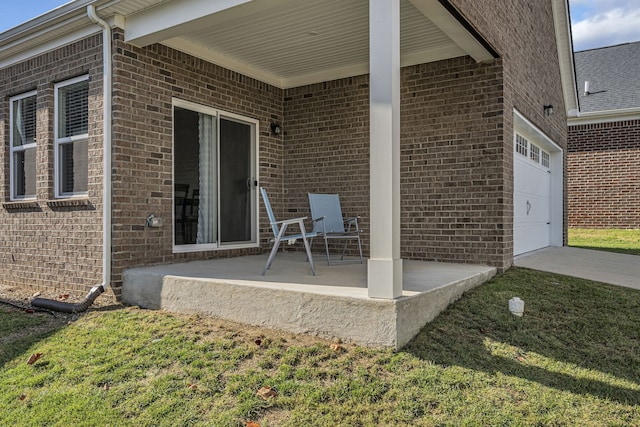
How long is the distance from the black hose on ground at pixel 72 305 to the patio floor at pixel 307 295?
0.91 ft

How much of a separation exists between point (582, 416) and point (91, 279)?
4.68 metres

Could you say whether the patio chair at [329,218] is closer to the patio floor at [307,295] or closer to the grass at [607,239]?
the patio floor at [307,295]

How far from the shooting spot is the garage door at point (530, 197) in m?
7.30

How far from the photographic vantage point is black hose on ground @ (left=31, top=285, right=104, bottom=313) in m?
4.72

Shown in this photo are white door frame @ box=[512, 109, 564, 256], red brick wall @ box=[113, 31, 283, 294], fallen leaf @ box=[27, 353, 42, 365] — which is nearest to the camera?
fallen leaf @ box=[27, 353, 42, 365]

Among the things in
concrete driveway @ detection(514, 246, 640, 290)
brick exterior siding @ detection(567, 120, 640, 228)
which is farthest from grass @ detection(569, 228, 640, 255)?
concrete driveway @ detection(514, 246, 640, 290)

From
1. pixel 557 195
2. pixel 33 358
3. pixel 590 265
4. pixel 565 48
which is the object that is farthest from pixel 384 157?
pixel 565 48

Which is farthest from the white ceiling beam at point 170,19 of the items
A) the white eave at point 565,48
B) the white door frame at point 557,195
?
the white door frame at point 557,195

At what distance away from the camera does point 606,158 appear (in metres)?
12.6

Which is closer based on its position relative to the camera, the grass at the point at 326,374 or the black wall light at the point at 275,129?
the grass at the point at 326,374

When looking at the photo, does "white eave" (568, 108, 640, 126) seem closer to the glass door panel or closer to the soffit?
the soffit

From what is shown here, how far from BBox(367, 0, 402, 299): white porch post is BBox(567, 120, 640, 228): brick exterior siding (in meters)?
11.3

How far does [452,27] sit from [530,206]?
423 centimetres

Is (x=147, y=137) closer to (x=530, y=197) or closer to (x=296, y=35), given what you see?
(x=296, y=35)
